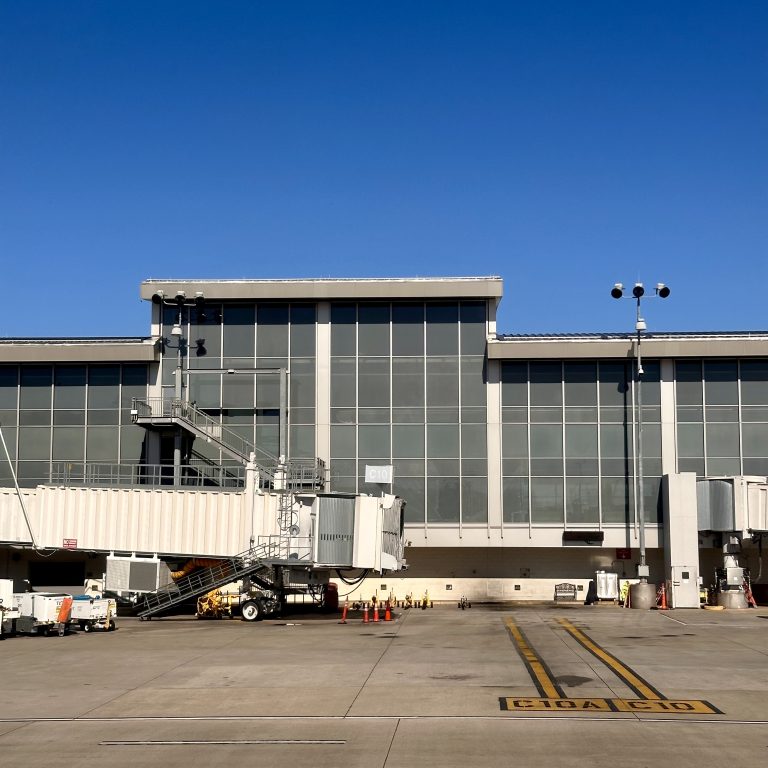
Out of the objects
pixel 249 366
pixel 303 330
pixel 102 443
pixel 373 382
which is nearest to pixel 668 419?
pixel 373 382

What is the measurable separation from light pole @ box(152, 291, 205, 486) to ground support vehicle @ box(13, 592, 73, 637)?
16.1 metres

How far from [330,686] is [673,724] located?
8.19m

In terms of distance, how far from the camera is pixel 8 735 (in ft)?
56.5

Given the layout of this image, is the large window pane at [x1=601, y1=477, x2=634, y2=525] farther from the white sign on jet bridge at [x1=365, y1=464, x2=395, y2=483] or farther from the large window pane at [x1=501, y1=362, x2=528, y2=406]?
the white sign on jet bridge at [x1=365, y1=464, x2=395, y2=483]

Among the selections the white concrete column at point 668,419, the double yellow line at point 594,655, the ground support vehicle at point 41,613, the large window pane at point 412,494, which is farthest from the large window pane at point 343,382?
the double yellow line at point 594,655

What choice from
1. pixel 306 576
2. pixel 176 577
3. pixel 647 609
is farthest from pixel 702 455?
pixel 176 577

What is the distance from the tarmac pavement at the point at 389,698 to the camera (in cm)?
1555

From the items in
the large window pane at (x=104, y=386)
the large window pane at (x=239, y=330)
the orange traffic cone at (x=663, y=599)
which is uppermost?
the large window pane at (x=239, y=330)

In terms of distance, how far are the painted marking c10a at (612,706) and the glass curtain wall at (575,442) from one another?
3535 cm

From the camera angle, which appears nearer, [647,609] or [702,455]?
[647,609]

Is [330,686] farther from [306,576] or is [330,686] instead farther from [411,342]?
[411,342]

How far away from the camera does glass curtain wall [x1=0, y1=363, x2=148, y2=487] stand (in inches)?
2191

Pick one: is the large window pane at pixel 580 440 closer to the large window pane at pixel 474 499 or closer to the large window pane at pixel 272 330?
the large window pane at pixel 474 499

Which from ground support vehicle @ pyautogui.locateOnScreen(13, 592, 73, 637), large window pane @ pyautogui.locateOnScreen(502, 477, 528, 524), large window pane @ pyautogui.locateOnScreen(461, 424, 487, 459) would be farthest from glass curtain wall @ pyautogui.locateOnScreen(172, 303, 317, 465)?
ground support vehicle @ pyautogui.locateOnScreen(13, 592, 73, 637)
